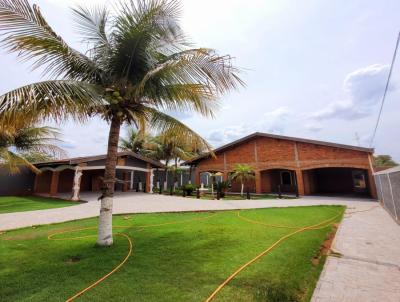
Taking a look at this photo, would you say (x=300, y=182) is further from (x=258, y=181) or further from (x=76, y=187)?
(x=76, y=187)

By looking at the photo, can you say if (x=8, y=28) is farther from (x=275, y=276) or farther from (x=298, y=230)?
(x=298, y=230)

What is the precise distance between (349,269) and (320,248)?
3.53 ft

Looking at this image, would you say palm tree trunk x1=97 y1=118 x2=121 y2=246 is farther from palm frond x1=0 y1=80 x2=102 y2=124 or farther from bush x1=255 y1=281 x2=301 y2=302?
bush x1=255 y1=281 x2=301 y2=302

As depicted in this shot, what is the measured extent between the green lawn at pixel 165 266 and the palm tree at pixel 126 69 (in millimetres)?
1019

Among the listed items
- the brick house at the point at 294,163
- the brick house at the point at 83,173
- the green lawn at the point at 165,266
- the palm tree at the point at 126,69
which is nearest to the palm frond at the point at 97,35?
the palm tree at the point at 126,69

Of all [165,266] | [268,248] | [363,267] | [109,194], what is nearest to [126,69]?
[109,194]

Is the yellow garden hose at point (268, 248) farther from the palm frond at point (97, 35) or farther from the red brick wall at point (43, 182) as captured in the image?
the red brick wall at point (43, 182)

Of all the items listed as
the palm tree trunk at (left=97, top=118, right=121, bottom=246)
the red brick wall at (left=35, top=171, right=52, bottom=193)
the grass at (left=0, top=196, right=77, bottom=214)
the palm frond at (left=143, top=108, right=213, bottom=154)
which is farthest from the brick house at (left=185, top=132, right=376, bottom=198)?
the palm tree trunk at (left=97, top=118, right=121, bottom=246)

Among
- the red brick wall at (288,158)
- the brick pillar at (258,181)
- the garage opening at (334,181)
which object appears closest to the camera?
the red brick wall at (288,158)

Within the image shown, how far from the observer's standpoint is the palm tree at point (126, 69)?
3963 mm

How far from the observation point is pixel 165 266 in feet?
12.1

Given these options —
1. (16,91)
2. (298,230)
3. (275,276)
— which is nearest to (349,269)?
(275,276)

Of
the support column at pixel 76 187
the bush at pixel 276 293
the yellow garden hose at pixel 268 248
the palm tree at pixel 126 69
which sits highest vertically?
the palm tree at pixel 126 69

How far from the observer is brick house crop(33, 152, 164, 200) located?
14253 millimetres
